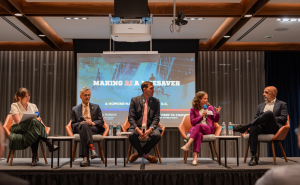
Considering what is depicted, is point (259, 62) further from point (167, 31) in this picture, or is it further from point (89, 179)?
point (89, 179)

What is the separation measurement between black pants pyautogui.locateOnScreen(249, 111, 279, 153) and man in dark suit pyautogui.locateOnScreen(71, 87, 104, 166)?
2.32 meters

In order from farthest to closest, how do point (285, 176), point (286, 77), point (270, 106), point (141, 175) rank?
point (286, 77)
point (270, 106)
point (141, 175)
point (285, 176)

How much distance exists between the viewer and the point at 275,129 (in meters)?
4.30

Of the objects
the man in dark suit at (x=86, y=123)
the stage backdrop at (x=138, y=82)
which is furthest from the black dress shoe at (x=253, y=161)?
the stage backdrop at (x=138, y=82)

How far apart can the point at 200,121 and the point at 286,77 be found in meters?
3.92

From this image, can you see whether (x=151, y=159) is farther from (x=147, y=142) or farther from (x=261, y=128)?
(x=261, y=128)

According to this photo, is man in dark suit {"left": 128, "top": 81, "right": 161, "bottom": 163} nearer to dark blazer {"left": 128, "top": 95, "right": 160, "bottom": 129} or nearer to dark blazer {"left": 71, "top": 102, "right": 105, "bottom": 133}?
dark blazer {"left": 128, "top": 95, "right": 160, "bottom": 129}

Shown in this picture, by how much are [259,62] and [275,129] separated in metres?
3.29

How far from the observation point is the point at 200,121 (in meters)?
4.52

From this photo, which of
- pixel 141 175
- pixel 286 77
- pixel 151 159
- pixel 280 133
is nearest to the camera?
pixel 141 175

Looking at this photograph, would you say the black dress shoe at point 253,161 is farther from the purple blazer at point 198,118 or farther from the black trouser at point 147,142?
the black trouser at point 147,142

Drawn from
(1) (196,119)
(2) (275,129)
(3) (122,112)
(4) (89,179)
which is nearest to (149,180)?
(4) (89,179)

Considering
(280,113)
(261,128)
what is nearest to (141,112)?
(261,128)

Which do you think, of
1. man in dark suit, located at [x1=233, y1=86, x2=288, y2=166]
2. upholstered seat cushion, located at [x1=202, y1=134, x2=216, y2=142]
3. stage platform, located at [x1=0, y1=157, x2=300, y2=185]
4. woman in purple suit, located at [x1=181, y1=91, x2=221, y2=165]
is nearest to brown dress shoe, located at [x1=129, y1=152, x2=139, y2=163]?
stage platform, located at [x1=0, y1=157, x2=300, y2=185]
